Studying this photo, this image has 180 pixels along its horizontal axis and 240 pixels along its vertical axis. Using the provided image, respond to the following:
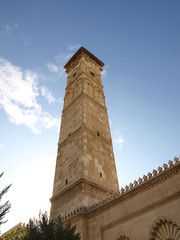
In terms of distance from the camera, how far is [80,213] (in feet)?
41.2

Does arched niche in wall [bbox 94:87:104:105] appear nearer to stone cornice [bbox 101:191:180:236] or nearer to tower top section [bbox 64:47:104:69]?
tower top section [bbox 64:47:104:69]

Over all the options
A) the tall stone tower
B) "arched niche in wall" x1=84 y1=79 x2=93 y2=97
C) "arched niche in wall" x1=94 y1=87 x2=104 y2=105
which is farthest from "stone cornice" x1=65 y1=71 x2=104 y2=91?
"arched niche in wall" x1=94 y1=87 x2=104 y2=105

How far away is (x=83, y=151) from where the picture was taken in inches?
632

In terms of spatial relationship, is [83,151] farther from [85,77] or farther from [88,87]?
[85,77]

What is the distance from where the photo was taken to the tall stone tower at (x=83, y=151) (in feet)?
47.5

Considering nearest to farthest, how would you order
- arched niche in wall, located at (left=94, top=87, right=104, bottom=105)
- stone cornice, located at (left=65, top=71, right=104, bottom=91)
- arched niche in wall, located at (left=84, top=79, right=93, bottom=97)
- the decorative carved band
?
the decorative carved band → arched niche in wall, located at (left=84, top=79, right=93, bottom=97) → arched niche in wall, located at (left=94, top=87, right=104, bottom=105) → stone cornice, located at (left=65, top=71, right=104, bottom=91)

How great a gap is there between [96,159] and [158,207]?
25.1ft

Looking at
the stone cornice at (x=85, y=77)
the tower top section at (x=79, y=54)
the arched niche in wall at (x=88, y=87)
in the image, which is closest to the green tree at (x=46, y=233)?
the arched niche in wall at (x=88, y=87)

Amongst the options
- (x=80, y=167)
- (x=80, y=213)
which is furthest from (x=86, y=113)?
(x=80, y=213)

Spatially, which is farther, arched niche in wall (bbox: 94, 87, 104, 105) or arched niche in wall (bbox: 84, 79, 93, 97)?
arched niche in wall (bbox: 94, 87, 104, 105)

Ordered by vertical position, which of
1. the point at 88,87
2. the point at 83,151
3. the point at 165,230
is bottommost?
the point at 165,230

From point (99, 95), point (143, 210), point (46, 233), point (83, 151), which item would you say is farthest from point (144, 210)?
point (99, 95)

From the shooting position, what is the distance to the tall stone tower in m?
14.5

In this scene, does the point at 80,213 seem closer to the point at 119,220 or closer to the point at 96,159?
the point at 119,220
